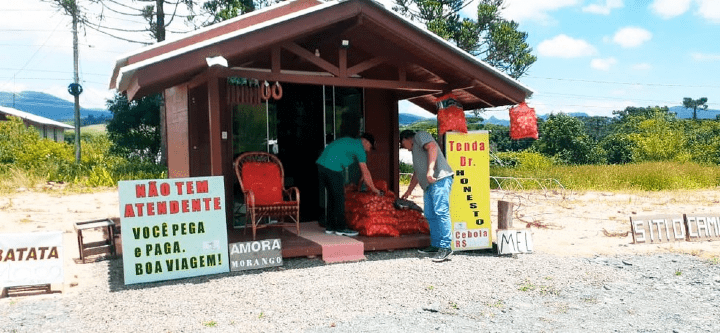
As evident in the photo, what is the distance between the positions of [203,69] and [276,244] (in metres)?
2.18

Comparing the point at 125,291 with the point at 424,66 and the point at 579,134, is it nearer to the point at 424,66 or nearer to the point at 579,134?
the point at 424,66

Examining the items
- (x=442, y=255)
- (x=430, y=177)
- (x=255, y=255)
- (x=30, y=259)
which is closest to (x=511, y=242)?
(x=442, y=255)

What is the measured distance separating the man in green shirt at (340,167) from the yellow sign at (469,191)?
104 centimetres

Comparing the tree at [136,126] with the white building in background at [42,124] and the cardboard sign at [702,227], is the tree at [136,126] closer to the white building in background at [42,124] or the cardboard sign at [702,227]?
the white building in background at [42,124]

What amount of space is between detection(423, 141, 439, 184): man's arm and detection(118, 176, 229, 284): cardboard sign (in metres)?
2.33

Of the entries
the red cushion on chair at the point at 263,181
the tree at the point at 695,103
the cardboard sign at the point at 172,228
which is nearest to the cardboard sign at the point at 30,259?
the cardboard sign at the point at 172,228

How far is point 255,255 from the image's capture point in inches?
244

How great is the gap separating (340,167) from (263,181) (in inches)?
44.9

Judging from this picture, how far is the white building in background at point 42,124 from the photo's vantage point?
4284 centimetres

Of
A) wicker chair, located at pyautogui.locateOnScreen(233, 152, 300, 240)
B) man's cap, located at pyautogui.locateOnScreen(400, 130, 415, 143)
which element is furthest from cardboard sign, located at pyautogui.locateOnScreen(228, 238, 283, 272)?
man's cap, located at pyautogui.locateOnScreen(400, 130, 415, 143)

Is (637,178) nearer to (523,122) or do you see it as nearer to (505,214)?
(523,122)

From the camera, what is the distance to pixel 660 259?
6984 millimetres

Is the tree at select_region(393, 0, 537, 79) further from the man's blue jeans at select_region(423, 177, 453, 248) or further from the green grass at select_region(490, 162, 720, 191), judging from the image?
the man's blue jeans at select_region(423, 177, 453, 248)

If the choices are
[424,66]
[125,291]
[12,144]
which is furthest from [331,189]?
[12,144]
